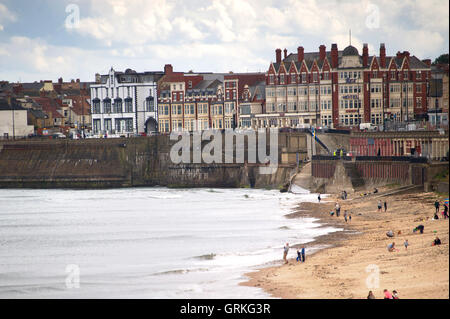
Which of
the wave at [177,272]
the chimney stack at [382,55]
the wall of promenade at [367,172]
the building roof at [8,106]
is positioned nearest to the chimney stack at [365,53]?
the chimney stack at [382,55]

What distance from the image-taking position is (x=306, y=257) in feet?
177

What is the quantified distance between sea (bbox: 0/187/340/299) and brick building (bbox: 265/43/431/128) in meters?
27.2

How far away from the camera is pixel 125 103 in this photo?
14788 cm

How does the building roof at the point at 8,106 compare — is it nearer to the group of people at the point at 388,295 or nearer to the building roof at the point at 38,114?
the building roof at the point at 38,114

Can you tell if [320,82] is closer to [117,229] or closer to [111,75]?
[111,75]

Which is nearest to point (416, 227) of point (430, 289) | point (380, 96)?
point (430, 289)

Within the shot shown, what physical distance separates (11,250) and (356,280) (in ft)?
98.2

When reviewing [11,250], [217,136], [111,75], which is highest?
[111,75]

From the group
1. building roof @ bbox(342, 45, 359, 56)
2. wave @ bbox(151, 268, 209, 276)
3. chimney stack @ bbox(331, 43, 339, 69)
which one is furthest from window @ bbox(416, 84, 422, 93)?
wave @ bbox(151, 268, 209, 276)

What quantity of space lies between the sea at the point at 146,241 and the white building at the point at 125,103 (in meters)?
43.8

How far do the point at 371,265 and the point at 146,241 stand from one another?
22600mm

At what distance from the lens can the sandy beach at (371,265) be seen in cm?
4262

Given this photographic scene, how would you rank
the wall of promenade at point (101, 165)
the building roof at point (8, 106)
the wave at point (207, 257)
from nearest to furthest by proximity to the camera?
the wave at point (207, 257) < the wall of promenade at point (101, 165) < the building roof at point (8, 106)

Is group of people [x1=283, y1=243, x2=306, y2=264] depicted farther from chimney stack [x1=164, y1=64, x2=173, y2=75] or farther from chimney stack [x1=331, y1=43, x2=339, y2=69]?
chimney stack [x1=164, y1=64, x2=173, y2=75]
